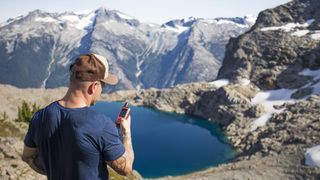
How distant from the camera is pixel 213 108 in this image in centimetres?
12756

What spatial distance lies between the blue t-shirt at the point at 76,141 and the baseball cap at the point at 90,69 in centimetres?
45

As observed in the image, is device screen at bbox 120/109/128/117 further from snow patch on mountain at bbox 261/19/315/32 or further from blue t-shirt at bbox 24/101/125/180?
snow patch on mountain at bbox 261/19/315/32

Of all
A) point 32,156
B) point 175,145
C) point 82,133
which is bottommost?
point 175,145

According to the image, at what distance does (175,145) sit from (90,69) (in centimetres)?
8550

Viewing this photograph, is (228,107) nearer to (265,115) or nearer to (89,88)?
(265,115)

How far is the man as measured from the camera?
6.27 m

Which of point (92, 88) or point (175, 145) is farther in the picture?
point (175, 145)

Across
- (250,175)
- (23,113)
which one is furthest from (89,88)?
(23,113)

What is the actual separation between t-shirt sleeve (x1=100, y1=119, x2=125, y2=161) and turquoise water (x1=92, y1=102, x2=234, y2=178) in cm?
6143

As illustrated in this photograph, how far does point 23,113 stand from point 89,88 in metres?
54.9

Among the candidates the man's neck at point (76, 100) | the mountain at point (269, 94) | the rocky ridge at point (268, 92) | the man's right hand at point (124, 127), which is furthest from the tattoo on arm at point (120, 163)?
the rocky ridge at point (268, 92)

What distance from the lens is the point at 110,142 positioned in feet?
20.5

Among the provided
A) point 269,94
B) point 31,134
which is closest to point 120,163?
point 31,134

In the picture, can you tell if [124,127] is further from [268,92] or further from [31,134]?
[268,92]
